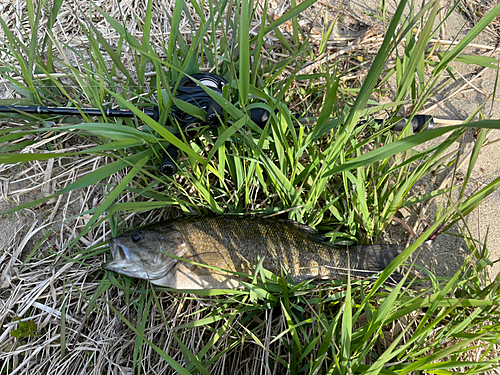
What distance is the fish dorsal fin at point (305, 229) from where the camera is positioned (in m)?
2.31

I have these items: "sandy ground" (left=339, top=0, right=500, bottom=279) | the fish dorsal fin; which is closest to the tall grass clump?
the fish dorsal fin

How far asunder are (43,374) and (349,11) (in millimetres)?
4220

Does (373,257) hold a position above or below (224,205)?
below

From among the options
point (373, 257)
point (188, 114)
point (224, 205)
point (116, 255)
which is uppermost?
point (188, 114)

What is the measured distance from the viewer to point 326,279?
2217 millimetres

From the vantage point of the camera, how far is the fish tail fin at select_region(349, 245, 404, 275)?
2195 mm

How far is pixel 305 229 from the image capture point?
2.34 m

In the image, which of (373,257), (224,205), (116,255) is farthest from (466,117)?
(116,255)

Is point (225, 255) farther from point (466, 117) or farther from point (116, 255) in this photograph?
point (466, 117)

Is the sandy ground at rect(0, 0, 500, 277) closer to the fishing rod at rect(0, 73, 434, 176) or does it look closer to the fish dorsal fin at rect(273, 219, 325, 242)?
the fishing rod at rect(0, 73, 434, 176)

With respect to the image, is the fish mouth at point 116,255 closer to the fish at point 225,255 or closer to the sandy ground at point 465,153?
the fish at point 225,255

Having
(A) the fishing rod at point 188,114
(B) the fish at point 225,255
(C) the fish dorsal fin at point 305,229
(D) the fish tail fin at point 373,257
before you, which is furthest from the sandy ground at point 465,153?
(C) the fish dorsal fin at point 305,229

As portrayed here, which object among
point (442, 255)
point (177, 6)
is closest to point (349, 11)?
point (177, 6)

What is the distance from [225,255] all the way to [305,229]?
23.7 inches
